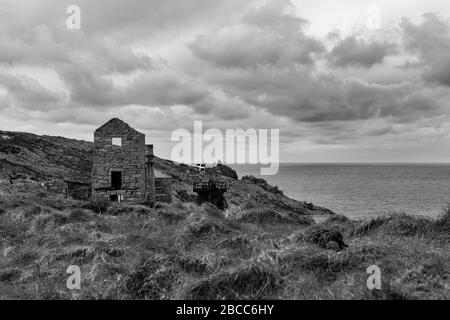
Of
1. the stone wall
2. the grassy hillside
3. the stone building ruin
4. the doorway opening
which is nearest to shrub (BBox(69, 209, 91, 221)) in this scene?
the grassy hillside

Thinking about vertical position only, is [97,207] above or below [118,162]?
below

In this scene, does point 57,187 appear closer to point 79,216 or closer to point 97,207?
point 97,207

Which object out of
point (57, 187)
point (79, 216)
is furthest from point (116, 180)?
point (79, 216)

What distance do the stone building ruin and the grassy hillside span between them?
27.8 ft

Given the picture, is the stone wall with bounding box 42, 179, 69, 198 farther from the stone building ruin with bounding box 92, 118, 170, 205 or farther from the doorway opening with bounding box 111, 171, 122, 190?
the doorway opening with bounding box 111, 171, 122, 190

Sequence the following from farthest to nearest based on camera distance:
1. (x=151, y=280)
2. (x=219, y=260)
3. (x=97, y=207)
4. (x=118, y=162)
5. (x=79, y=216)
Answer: (x=118, y=162) < (x=97, y=207) < (x=79, y=216) < (x=219, y=260) < (x=151, y=280)

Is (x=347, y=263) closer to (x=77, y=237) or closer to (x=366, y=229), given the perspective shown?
(x=366, y=229)

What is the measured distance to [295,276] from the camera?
20.9ft

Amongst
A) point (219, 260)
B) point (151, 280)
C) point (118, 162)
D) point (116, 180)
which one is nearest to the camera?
point (151, 280)

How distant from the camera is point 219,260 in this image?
7.12 metres

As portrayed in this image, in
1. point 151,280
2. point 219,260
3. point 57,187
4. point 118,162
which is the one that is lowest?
point 151,280

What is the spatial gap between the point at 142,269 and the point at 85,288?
961mm

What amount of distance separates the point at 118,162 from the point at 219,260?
48.3 ft
